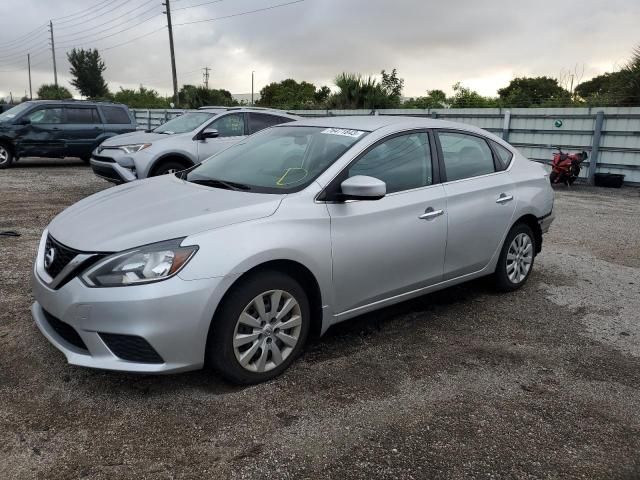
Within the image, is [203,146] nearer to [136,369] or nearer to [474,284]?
[474,284]

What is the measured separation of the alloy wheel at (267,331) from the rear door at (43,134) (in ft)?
41.3

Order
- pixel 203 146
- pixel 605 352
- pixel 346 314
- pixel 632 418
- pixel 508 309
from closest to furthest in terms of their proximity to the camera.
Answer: pixel 632 418 < pixel 346 314 < pixel 605 352 < pixel 508 309 < pixel 203 146

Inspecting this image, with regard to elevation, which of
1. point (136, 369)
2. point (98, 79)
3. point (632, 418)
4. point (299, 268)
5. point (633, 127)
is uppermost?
point (98, 79)

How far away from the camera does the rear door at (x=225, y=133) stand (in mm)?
8945

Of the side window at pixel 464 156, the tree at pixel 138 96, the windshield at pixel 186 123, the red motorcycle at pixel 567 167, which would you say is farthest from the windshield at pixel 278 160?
the tree at pixel 138 96

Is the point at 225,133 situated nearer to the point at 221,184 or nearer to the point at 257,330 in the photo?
the point at 221,184

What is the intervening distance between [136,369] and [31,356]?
1.10 m

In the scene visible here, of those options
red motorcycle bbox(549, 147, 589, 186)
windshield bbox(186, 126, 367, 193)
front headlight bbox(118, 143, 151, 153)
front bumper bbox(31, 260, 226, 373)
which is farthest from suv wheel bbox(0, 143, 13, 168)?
red motorcycle bbox(549, 147, 589, 186)

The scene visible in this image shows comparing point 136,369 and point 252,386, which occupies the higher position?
point 136,369

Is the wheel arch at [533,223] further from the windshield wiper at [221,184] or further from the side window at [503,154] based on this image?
the windshield wiper at [221,184]

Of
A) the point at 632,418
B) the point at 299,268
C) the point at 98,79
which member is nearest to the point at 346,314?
the point at 299,268

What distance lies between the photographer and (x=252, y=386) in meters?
3.15

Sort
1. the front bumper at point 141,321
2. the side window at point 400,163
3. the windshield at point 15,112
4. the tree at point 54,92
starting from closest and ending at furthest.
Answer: the front bumper at point 141,321 < the side window at point 400,163 < the windshield at point 15,112 < the tree at point 54,92

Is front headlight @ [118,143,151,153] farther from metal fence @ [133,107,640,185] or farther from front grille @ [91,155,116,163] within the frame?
metal fence @ [133,107,640,185]
